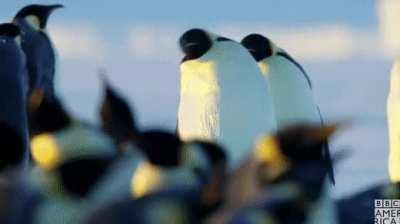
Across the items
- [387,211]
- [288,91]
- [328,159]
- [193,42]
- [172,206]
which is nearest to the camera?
[172,206]

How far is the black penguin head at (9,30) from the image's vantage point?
4.27 meters

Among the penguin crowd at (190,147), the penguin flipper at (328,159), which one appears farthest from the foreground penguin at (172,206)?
the penguin flipper at (328,159)

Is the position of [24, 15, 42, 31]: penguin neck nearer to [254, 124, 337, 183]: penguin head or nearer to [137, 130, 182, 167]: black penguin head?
[137, 130, 182, 167]: black penguin head

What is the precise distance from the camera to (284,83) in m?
4.73

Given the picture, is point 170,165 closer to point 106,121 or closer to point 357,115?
point 106,121

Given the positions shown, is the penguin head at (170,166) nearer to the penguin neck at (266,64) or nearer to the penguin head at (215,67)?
the penguin head at (215,67)

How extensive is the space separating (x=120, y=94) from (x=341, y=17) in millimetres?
647

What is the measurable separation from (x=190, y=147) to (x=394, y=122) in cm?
97

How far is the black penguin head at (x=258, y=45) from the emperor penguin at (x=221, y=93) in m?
0.03

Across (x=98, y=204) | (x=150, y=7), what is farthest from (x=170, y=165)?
(x=150, y=7)

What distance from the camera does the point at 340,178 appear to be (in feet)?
13.7

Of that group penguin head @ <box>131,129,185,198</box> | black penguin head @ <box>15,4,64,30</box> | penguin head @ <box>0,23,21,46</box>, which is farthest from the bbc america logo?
penguin head @ <box>0,23,21,46</box>

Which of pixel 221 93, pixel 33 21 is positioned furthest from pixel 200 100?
pixel 33 21

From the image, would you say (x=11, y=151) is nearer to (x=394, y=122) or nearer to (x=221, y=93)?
(x=221, y=93)
